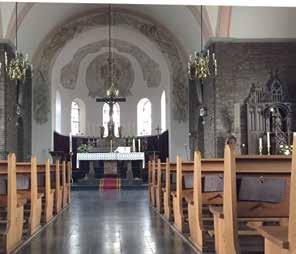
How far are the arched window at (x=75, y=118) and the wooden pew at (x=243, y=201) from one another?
22062 millimetres

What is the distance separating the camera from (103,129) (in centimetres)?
2467

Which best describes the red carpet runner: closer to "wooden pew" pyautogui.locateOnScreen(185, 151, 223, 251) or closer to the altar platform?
the altar platform

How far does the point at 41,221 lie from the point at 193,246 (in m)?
3.41

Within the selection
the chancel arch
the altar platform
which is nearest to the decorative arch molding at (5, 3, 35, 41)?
the chancel arch

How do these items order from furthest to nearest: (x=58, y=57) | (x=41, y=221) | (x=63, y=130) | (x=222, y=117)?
(x=63, y=130) → (x=58, y=57) → (x=222, y=117) → (x=41, y=221)

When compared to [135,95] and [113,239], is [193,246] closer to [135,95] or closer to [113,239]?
[113,239]

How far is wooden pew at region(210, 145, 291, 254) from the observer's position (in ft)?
13.6

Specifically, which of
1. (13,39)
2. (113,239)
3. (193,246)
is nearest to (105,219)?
(113,239)

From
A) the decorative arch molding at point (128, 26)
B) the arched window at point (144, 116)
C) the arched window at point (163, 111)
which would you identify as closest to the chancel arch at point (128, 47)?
the decorative arch molding at point (128, 26)

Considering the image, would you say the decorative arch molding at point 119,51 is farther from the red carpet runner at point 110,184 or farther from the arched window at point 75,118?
the red carpet runner at point 110,184

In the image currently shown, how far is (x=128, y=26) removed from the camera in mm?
23078

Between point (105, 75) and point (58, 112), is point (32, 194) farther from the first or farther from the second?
point (105, 75)

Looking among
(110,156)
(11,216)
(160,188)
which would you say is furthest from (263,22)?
(11,216)

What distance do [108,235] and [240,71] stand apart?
1155cm
